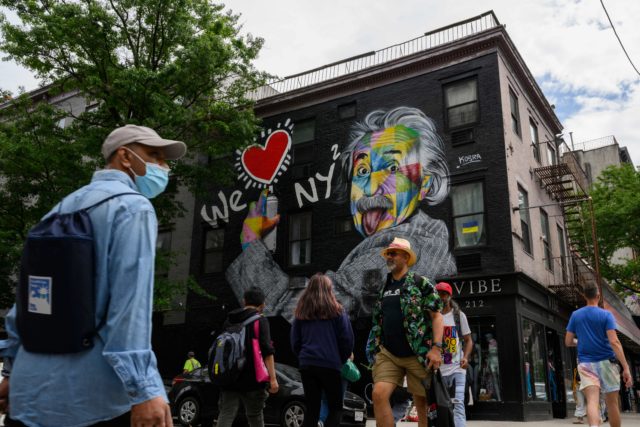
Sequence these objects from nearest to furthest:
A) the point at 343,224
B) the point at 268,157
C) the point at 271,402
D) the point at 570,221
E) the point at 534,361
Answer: the point at 271,402, the point at 534,361, the point at 343,224, the point at 268,157, the point at 570,221

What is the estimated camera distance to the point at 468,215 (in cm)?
1722

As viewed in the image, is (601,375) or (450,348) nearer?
(601,375)

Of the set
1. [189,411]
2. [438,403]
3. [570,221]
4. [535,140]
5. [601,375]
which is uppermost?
[535,140]

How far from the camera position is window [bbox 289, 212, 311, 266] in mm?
20094

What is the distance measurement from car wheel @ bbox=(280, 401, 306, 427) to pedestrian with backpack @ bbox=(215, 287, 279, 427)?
523 cm

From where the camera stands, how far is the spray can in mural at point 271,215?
2058 cm

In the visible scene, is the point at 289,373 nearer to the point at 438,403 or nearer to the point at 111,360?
the point at 438,403

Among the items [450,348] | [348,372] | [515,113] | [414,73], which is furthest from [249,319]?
[515,113]

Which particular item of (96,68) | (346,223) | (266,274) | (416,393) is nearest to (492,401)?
(346,223)

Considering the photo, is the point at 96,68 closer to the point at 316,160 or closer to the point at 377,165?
the point at 316,160

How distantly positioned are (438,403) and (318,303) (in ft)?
5.36

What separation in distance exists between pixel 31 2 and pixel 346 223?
11.5 m

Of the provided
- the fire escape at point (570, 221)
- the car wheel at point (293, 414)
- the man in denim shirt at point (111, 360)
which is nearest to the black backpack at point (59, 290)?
the man in denim shirt at point (111, 360)

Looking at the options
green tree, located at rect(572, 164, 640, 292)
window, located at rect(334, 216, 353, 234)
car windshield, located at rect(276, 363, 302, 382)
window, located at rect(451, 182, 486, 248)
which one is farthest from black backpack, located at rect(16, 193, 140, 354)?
green tree, located at rect(572, 164, 640, 292)
